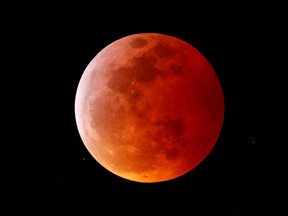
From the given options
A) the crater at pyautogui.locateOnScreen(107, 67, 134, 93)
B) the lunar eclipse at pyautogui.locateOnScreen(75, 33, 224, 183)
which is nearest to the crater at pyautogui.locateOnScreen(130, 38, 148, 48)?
the lunar eclipse at pyautogui.locateOnScreen(75, 33, 224, 183)

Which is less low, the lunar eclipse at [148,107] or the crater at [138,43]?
the crater at [138,43]

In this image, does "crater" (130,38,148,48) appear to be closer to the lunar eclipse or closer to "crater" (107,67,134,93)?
the lunar eclipse

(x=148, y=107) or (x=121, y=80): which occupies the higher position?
(x=121, y=80)

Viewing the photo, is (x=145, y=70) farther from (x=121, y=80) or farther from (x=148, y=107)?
(x=148, y=107)

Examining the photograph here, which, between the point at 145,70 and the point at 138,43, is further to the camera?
the point at 138,43

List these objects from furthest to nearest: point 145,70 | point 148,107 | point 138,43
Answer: point 138,43 < point 145,70 < point 148,107

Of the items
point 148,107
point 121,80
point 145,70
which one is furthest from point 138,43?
point 148,107

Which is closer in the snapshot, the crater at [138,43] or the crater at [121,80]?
the crater at [121,80]

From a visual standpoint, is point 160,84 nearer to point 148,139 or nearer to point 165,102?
point 165,102

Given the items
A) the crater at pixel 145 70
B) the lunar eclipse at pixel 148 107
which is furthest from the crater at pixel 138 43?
the crater at pixel 145 70

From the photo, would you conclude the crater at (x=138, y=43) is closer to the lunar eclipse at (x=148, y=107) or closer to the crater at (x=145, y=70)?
the lunar eclipse at (x=148, y=107)
